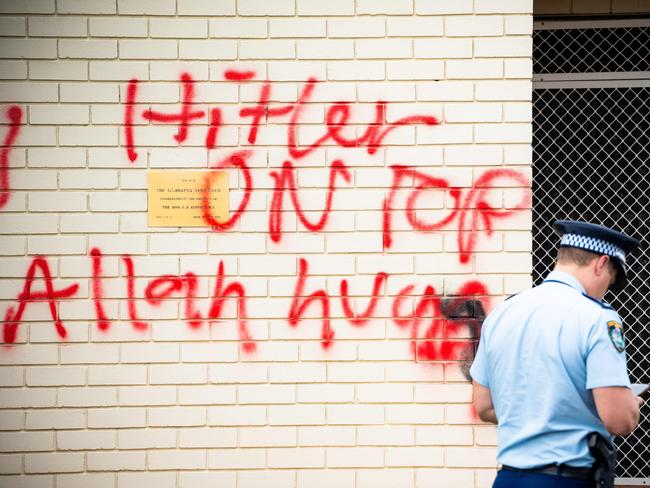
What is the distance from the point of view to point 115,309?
4.22 metres

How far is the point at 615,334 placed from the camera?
2838mm

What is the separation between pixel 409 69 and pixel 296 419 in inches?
84.7

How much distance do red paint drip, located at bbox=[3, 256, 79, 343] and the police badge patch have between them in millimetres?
2927

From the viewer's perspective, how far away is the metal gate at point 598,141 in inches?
191

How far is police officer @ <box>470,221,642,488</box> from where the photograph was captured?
278 cm

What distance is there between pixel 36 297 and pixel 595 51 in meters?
3.92

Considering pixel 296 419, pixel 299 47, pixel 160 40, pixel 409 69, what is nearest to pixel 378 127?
pixel 409 69

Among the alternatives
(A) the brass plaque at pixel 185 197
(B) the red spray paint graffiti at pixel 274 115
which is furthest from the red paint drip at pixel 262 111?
(A) the brass plaque at pixel 185 197

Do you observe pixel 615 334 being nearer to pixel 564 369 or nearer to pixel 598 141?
pixel 564 369

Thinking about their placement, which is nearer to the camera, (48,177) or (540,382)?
(540,382)

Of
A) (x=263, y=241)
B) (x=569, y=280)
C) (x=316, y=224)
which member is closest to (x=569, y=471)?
(x=569, y=280)

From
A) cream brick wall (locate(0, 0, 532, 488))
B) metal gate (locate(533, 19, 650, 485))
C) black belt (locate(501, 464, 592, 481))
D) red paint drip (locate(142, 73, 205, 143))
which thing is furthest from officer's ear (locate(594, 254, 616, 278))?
red paint drip (locate(142, 73, 205, 143))

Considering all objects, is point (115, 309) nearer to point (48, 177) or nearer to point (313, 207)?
point (48, 177)

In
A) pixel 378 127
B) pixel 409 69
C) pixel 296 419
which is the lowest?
pixel 296 419
